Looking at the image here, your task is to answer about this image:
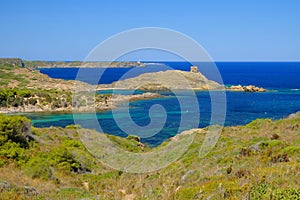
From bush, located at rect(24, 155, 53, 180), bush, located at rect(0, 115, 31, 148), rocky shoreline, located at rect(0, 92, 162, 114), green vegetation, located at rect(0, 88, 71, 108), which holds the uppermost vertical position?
bush, located at rect(0, 115, 31, 148)

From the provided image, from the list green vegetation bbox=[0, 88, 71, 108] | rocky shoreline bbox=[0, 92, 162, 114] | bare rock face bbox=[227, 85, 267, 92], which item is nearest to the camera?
rocky shoreline bbox=[0, 92, 162, 114]

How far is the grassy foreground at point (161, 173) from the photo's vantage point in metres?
7.16

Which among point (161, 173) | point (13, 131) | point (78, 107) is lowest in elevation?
point (78, 107)

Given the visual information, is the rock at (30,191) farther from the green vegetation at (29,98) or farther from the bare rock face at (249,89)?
the bare rock face at (249,89)

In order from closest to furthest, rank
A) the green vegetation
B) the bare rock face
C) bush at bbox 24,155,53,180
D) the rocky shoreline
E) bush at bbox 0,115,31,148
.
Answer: bush at bbox 24,155,53,180 → bush at bbox 0,115,31,148 → the rocky shoreline → the green vegetation → the bare rock face

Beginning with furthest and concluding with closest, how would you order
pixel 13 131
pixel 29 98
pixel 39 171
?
1. pixel 29 98
2. pixel 13 131
3. pixel 39 171

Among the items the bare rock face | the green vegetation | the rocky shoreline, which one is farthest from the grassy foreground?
the bare rock face

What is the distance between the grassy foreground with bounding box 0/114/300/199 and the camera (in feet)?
23.5

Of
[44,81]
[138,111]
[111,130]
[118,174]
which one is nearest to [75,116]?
[138,111]

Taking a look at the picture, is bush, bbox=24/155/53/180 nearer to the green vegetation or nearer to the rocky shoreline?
the rocky shoreline

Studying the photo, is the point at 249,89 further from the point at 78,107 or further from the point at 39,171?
the point at 39,171

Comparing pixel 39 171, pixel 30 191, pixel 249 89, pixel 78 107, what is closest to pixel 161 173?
pixel 39 171

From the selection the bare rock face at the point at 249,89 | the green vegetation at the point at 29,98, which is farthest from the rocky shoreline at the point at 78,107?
the bare rock face at the point at 249,89

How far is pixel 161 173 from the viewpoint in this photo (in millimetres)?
11312
